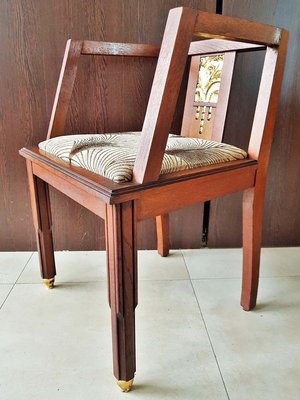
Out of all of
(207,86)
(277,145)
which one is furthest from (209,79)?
(277,145)

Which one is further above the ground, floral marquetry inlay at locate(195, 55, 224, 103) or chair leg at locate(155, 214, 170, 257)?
floral marquetry inlay at locate(195, 55, 224, 103)

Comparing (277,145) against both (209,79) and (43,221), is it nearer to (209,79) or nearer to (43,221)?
(209,79)

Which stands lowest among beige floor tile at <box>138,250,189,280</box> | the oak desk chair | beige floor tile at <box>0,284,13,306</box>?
beige floor tile at <box>0,284,13,306</box>

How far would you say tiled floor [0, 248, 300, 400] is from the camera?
71 centimetres

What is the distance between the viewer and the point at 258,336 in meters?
0.84

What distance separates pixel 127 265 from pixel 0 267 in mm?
701

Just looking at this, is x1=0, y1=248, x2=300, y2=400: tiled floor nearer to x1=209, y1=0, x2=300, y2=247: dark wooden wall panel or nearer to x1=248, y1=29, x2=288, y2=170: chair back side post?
x1=209, y1=0, x2=300, y2=247: dark wooden wall panel

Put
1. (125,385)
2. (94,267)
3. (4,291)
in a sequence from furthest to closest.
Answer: (94,267) → (4,291) → (125,385)

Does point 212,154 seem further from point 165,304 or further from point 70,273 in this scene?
point 70,273

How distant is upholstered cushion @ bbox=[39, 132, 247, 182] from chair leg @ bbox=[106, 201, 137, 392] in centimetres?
7

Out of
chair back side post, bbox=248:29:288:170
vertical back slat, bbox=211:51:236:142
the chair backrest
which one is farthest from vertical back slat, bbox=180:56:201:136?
chair back side post, bbox=248:29:288:170

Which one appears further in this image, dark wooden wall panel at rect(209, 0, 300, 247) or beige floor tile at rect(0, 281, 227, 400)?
dark wooden wall panel at rect(209, 0, 300, 247)

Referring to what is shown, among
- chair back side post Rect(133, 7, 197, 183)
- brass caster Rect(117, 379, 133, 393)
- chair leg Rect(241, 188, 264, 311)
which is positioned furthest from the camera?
chair leg Rect(241, 188, 264, 311)

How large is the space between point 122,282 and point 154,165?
223mm
